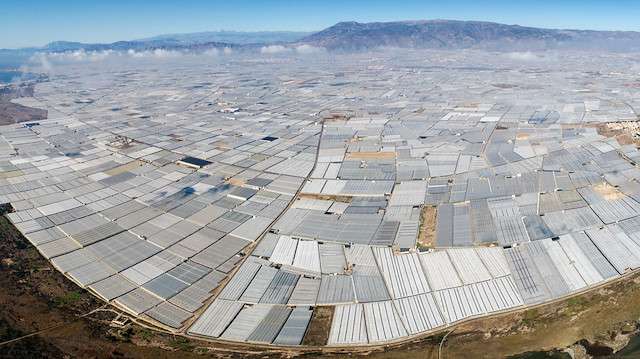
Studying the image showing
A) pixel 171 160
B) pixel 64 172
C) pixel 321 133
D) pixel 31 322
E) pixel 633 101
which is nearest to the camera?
pixel 31 322

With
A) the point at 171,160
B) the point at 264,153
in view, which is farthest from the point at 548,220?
the point at 171,160

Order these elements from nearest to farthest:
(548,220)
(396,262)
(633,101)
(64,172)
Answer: (396,262)
(548,220)
(64,172)
(633,101)

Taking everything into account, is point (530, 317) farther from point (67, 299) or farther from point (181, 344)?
point (67, 299)

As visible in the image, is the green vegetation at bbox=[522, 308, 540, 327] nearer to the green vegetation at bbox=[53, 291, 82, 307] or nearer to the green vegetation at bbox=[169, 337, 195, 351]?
the green vegetation at bbox=[169, 337, 195, 351]

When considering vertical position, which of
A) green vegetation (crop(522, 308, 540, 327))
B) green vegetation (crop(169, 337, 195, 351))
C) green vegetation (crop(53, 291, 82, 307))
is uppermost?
green vegetation (crop(53, 291, 82, 307))

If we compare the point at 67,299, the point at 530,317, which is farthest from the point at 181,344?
the point at 530,317

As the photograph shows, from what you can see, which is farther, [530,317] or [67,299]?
[67,299]

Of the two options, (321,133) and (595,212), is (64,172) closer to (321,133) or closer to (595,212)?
(321,133)

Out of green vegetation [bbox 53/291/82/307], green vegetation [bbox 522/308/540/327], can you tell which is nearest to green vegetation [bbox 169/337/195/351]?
green vegetation [bbox 53/291/82/307]

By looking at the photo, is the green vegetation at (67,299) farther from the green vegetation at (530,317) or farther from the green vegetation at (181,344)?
the green vegetation at (530,317)

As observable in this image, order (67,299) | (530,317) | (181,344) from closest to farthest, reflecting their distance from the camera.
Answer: (181,344) → (530,317) → (67,299)

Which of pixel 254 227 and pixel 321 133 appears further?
pixel 321 133
